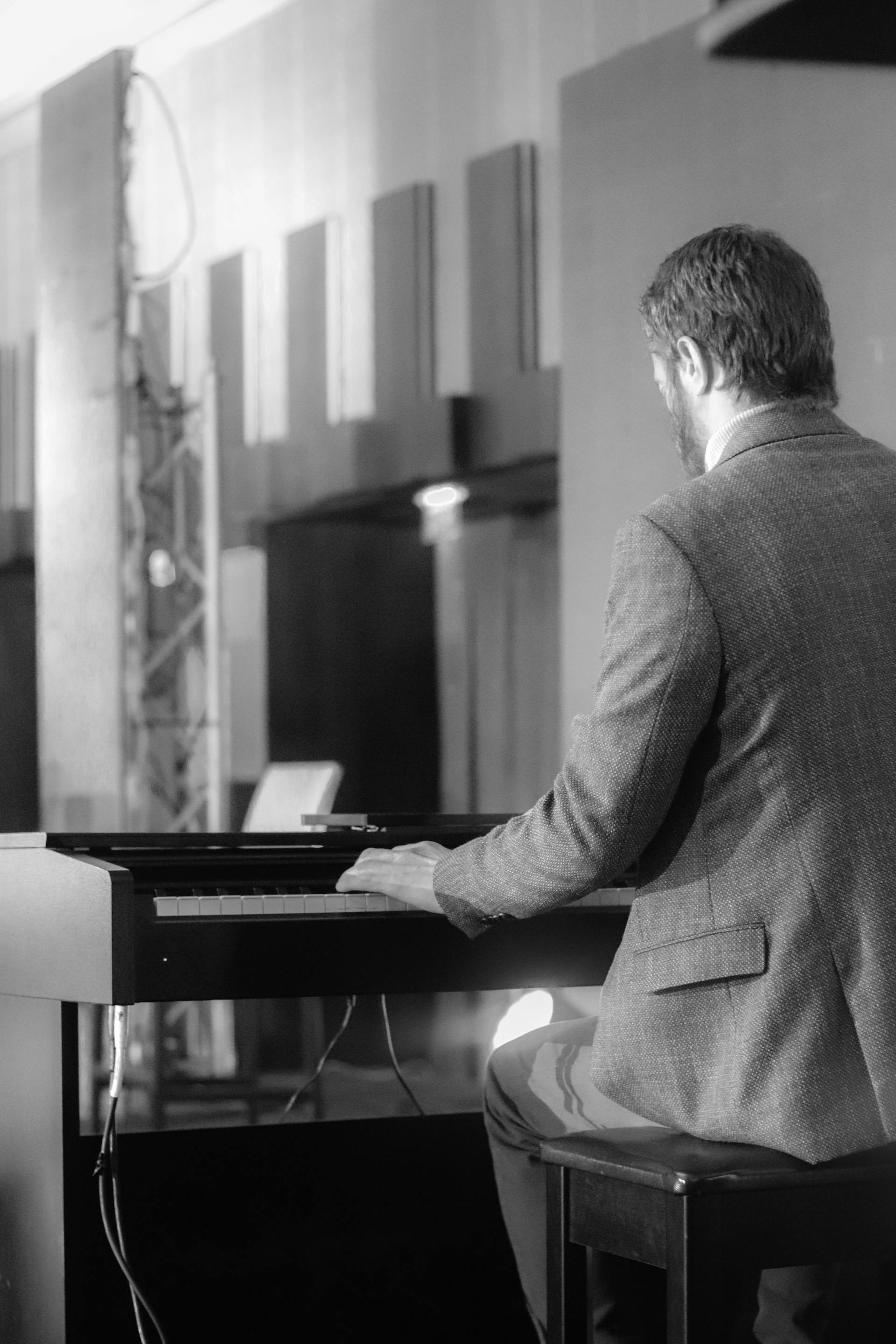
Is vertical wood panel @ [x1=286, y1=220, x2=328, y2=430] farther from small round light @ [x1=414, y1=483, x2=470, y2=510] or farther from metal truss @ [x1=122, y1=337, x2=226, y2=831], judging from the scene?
metal truss @ [x1=122, y1=337, x2=226, y2=831]

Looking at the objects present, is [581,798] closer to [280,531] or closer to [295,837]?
[295,837]

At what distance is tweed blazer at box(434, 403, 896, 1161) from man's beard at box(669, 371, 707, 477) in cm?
14

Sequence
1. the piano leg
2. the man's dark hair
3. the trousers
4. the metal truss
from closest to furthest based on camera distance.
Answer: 1. the man's dark hair
2. the trousers
3. the piano leg
4. the metal truss

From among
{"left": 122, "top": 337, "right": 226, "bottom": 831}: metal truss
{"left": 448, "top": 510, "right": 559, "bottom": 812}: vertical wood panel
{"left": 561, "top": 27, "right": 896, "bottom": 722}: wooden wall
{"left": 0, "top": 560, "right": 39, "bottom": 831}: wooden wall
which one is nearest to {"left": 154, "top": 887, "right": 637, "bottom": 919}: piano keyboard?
{"left": 561, "top": 27, "right": 896, "bottom": 722}: wooden wall

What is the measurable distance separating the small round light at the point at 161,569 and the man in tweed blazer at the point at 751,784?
4.50m

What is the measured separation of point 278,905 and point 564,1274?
525 millimetres

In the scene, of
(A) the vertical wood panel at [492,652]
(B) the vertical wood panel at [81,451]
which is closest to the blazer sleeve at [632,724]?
(B) the vertical wood panel at [81,451]

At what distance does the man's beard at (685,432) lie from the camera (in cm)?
169

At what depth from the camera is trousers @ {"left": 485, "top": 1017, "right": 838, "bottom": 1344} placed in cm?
183

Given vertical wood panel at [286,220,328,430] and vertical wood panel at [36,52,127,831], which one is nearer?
vertical wood panel at [36,52,127,831]

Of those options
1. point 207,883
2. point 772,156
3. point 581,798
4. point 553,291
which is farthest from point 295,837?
point 553,291

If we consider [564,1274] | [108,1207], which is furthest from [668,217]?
[564,1274]

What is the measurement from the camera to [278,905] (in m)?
1.94

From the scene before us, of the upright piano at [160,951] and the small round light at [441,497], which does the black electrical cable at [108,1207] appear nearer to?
the upright piano at [160,951]
